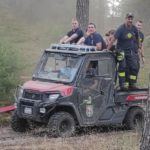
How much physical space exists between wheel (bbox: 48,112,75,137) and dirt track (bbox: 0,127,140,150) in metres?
0.19

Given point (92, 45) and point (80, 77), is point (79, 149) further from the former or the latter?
point (92, 45)

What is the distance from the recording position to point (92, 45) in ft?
38.9

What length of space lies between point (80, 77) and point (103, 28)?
26.5 metres

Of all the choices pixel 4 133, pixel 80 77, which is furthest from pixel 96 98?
pixel 4 133

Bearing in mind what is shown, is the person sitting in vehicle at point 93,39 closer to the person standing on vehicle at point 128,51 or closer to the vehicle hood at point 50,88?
the person standing on vehicle at point 128,51

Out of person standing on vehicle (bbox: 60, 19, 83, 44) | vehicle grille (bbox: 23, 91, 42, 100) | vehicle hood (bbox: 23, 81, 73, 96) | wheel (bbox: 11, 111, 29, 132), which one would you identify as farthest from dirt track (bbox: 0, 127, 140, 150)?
person standing on vehicle (bbox: 60, 19, 83, 44)

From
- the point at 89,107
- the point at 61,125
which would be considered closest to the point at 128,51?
the point at 89,107

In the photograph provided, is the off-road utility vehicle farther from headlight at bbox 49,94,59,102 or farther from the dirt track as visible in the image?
the dirt track

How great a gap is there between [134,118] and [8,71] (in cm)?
403

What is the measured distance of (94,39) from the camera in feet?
38.7

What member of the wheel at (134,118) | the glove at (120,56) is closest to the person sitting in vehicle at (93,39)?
the glove at (120,56)

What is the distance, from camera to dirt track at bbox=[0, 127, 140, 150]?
872cm

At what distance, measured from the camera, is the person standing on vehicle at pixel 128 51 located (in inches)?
466

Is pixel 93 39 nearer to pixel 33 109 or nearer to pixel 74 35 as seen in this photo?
pixel 74 35
